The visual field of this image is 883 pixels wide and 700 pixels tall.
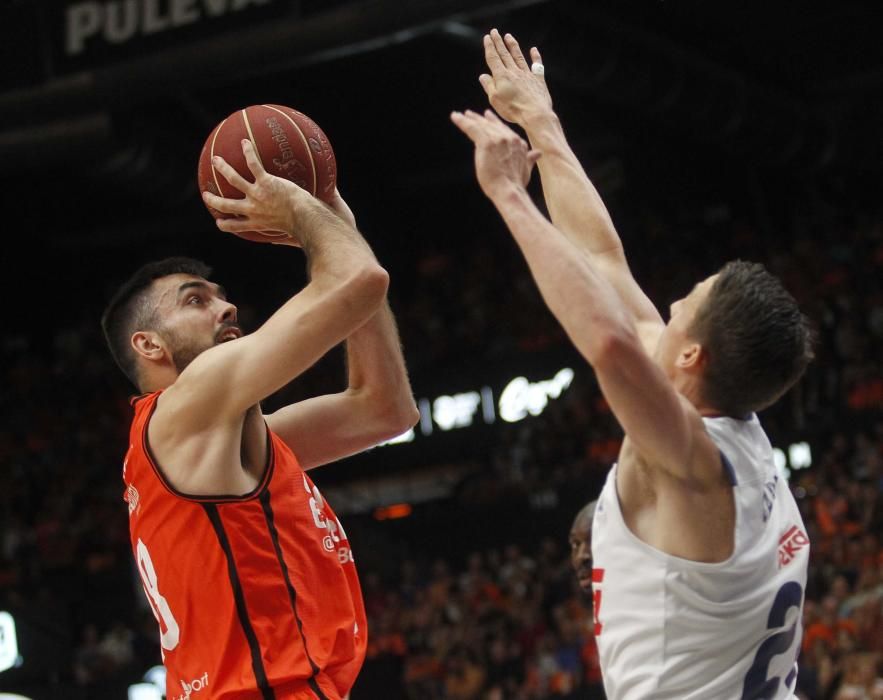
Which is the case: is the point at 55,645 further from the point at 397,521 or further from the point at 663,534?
the point at 663,534

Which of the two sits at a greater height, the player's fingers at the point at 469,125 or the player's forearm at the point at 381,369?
the player's fingers at the point at 469,125

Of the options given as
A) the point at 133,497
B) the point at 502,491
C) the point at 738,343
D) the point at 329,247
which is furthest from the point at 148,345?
the point at 502,491

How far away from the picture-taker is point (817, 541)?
12.2m

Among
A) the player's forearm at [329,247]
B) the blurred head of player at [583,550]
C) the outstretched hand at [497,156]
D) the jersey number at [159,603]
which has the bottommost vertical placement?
the blurred head of player at [583,550]

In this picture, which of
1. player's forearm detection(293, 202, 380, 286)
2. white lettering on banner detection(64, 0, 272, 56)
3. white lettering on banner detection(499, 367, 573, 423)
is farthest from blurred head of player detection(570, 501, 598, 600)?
white lettering on banner detection(499, 367, 573, 423)

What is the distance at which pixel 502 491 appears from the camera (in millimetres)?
16406

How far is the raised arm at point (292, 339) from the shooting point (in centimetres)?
315

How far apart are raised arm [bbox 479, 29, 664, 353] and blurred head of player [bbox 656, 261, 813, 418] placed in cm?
40

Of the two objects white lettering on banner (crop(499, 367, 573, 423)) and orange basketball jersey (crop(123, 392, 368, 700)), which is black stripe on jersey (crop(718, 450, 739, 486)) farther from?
white lettering on banner (crop(499, 367, 573, 423))

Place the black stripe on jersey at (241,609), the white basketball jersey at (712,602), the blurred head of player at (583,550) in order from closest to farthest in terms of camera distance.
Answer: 1. the white basketball jersey at (712,602)
2. the black stripe on jersey at (241,609)
3. the blurred head of player at (583,550)

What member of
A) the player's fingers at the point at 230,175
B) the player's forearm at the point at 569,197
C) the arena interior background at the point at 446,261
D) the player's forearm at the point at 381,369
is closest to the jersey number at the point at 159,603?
the player's forearm at the point at 381,369

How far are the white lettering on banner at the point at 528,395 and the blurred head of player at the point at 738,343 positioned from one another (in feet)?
47.9

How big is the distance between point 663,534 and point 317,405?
5.11 ft

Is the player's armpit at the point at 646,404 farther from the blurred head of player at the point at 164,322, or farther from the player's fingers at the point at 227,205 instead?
the blurred head of player at the point at 164,322
